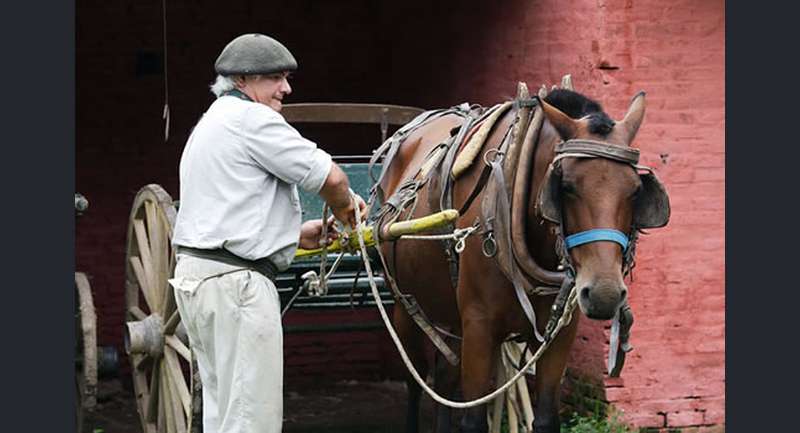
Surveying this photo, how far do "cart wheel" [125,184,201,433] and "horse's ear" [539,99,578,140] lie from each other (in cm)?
217

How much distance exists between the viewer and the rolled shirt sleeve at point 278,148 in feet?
18.5

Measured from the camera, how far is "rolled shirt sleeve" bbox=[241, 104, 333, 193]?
18.5 feet

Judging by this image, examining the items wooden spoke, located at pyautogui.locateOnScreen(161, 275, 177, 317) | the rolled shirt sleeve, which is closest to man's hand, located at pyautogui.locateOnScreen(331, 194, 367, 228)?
the rolled shirt sleeve

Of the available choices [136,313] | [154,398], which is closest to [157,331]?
[154,398]

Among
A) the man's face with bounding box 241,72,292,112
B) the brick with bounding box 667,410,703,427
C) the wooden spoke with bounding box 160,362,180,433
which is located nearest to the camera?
the man's face with bounding box 241,72,292,112

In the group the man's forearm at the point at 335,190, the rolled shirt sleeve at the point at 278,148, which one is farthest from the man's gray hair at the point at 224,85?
the man's forearm at the point at 335,190

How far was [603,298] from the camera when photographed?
546 centimetres

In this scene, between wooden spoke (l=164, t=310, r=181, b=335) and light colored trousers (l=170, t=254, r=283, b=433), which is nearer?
light colored trousers (l=170, t=254, r=283, b=433)

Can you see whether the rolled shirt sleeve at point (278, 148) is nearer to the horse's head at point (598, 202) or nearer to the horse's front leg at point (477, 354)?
the horse's head at point (598, 202)

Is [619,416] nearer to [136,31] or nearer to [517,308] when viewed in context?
[517,308]

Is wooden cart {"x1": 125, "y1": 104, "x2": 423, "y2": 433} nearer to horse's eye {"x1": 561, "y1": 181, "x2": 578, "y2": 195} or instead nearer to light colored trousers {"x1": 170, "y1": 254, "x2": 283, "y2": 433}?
light colored trousers {"x1": 170, "y1": 254, "x2": 283, "y2": 433}

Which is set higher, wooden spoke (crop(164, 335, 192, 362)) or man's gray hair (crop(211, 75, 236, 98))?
man's gray hair (crop(211, 75, 236, 98))

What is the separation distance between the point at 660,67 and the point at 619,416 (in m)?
1.96

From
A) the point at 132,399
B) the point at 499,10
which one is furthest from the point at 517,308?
the point at 132,399
